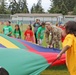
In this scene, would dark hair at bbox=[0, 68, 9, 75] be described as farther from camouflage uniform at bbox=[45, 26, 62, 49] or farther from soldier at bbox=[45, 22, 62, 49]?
camouflage uniform at bbox=[45, 26, 62, 49]

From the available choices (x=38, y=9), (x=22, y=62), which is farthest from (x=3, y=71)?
(x=38, y=9)

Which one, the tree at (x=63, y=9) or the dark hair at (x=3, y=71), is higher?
the dark hair at (x=3, y=71)

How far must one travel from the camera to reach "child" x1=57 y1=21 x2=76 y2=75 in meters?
4.30

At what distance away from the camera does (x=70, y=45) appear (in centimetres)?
429

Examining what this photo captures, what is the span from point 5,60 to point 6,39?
263cm

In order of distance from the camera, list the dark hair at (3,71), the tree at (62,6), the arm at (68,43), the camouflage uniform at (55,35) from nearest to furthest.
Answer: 1. the arm at (68,43)
2. the dark hair at (3,71)
3. the camouflage uniform at (55,35)
4. the tree at (62,6)

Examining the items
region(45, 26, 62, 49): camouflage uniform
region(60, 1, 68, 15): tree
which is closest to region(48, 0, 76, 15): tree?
region(60, 1, 68, 15): tree

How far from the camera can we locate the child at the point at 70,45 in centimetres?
430

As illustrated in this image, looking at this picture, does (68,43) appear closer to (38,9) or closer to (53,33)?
(53,33)

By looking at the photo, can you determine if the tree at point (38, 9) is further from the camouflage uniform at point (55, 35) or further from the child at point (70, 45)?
the child at point (70, 45)

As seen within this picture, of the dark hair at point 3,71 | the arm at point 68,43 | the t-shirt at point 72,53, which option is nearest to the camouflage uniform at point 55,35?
the dark hair at point 3,71

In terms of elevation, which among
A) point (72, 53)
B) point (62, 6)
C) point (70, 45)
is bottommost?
point (62, 6)

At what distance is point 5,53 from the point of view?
539 cm

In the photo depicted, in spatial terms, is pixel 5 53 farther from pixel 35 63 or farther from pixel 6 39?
pixel 6 39
